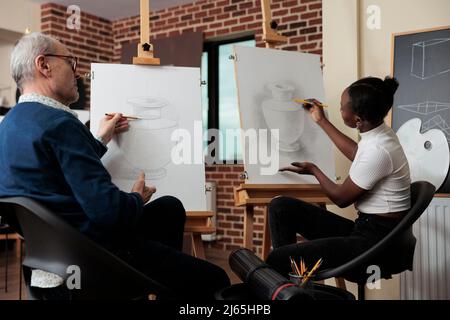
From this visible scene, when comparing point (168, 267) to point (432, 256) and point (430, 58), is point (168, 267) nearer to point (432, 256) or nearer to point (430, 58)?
point (432, 256)

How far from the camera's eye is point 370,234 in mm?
1661

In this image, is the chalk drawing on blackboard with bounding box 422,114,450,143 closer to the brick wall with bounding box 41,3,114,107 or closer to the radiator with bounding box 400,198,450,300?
the radiator with bounding box 400,198,450,300

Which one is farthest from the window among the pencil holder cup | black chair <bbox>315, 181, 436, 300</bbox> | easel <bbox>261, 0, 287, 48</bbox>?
the pencil holder cup

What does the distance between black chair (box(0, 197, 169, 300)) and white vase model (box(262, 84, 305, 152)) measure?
3.95ft

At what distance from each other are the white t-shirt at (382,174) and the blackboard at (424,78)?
77cm

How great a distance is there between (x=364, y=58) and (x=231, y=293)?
1763 millimetres

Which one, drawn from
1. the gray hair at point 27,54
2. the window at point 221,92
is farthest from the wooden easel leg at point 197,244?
the window at point 221,92

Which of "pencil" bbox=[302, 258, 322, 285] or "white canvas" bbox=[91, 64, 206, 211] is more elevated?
"white canvas" bbox=[91, 64, 206, 211]

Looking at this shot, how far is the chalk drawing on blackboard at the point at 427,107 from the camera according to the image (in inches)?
90.8

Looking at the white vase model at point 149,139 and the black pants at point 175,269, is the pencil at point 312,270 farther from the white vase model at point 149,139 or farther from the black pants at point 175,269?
the white vase model at point 149,139

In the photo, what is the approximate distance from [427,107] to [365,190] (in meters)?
0.98

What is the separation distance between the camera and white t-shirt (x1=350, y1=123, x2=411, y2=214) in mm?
1630

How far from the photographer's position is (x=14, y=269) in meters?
3.67
